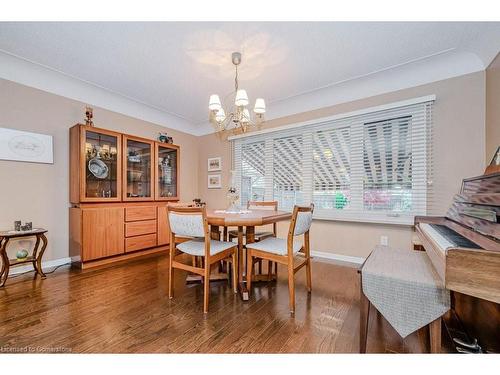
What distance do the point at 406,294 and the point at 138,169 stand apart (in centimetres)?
349

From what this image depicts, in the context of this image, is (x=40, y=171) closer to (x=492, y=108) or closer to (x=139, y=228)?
(x=139, y=228)

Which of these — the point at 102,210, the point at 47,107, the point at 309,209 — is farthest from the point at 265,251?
the point at 47,107

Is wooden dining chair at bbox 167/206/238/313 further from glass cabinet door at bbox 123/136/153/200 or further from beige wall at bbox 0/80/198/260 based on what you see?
beige wall at bbox 0/80/198/260

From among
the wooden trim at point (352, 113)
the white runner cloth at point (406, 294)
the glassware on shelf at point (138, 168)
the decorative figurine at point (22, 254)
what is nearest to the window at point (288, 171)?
the wooden trim at point (352, 113)

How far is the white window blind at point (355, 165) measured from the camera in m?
2.41

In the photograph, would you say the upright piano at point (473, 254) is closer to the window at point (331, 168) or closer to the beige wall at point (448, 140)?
the beige wall at point (448, 140)

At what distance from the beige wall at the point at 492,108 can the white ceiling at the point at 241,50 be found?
13 centimetres

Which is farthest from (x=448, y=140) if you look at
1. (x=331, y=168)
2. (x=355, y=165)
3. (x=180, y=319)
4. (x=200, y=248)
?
(x=180, y=319)

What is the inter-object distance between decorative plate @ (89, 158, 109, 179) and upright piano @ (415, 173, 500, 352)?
3.52 m

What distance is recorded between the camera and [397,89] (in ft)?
8.33

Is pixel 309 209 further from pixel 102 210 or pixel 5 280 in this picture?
pixel 5 280

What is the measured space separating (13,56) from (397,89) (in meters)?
4.22

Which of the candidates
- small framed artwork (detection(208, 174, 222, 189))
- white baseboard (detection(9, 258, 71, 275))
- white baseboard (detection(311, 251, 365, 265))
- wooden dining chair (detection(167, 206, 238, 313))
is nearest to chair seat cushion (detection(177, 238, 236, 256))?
wooden dining chair (detection(167, 206, 238, 313))

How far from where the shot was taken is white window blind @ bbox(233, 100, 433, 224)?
7.91ft
